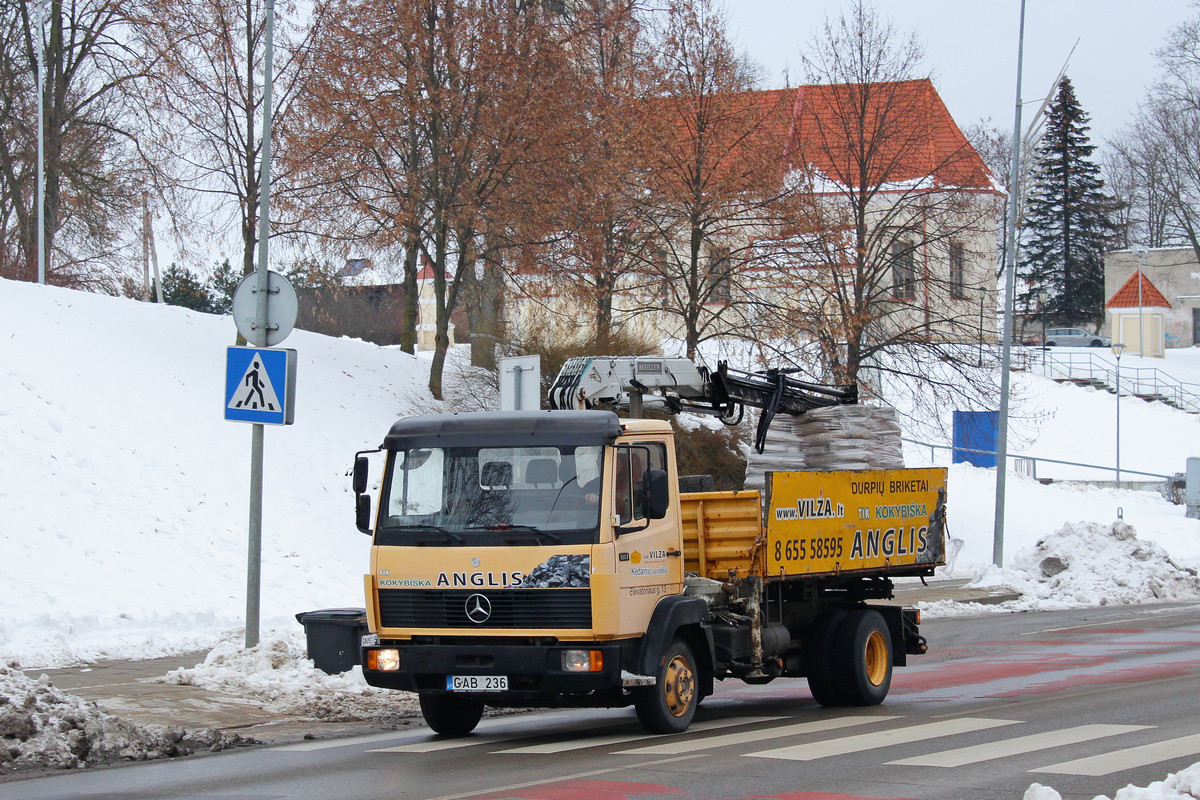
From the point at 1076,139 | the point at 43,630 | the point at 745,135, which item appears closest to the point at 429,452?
the point at 43,630

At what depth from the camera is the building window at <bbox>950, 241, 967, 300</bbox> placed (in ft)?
107

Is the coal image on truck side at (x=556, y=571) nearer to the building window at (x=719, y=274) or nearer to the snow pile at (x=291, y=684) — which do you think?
the snow pile at (x=291, y=684)

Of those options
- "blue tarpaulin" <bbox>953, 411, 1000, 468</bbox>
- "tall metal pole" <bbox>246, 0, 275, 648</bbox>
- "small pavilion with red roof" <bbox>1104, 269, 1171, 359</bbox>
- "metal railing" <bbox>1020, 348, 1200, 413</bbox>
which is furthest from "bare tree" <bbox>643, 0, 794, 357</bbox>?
"small pavilion with red roof" <bbox>1104, 269, 1171, 359</bbox>

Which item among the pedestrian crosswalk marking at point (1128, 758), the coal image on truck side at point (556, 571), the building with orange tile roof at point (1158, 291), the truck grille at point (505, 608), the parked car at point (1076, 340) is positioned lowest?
the pedestrian crosswalk marking at point (1128, 758)

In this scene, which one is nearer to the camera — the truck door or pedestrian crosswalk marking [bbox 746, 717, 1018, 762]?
pedestrian crosswalk marking [bbox 746, 717, 1018, 762]

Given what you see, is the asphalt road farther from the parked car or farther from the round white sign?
the parked car

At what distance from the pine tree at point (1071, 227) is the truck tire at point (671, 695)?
260 feet

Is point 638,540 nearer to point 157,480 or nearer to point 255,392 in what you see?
point 255,392

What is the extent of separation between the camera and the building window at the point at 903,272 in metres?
32.3

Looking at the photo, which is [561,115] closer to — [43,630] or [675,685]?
[43,630]

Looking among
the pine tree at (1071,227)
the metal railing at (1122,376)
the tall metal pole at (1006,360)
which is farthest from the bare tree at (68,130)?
the pine tree at (1071,227)

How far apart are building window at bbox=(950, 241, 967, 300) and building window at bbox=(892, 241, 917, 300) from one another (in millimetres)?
924

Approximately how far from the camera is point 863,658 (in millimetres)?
11977

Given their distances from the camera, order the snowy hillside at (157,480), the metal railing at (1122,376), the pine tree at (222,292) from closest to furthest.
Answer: the snowy hillside at (157,480) → the pine tree at (222,292) → the metal railing at (1122,376)
